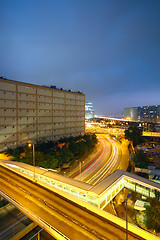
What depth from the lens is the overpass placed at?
8625 mm

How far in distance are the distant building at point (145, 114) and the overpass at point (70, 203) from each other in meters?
116

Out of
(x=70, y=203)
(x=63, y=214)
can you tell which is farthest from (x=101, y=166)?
(x=63, y=214)

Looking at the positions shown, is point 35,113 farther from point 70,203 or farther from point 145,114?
point 145,114

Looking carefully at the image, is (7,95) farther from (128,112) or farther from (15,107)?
(128,112)

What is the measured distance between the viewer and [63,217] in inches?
386

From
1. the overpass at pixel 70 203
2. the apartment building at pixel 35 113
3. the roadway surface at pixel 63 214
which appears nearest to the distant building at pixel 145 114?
the apartment building at pixel 35 113

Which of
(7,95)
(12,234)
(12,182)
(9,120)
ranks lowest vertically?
(12,234)

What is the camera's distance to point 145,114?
12425 centimetres

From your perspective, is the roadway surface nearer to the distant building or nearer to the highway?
the highway

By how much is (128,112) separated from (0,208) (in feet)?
471

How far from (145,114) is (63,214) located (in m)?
131

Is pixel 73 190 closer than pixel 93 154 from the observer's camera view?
Yes

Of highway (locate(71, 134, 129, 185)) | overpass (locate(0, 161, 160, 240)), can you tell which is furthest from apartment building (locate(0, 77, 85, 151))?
overpass (locate(0, 161, 160, 240))

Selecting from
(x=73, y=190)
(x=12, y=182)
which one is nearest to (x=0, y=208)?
(x=12, y=182)
